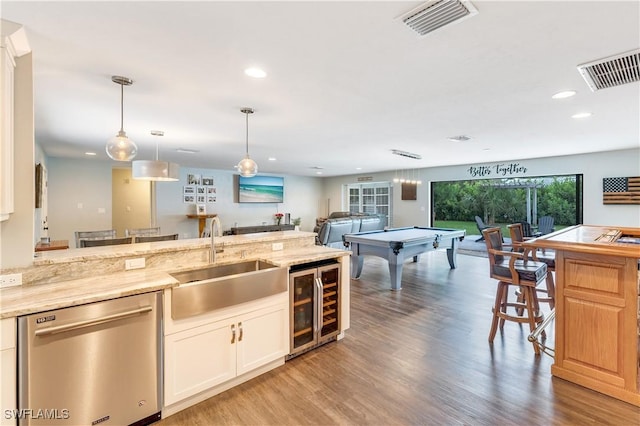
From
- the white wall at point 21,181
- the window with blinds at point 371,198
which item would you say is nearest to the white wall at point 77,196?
the white wall at point 21,181

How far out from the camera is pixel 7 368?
1436mm

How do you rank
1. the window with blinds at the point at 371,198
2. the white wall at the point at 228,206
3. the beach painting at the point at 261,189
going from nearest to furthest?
the white wall at the point at 228,206 → the beach painting at the point at 261,189 → the window with blinds at the point at 371,198

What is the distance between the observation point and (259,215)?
34.1 ft

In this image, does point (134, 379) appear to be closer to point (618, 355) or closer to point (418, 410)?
point (418, 410)

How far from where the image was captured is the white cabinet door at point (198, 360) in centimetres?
195

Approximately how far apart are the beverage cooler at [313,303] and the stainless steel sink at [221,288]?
0.23m

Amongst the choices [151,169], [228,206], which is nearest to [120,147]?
[151,169]

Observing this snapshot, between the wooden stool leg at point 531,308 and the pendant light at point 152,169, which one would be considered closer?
the wooden stool leg at point 531,308

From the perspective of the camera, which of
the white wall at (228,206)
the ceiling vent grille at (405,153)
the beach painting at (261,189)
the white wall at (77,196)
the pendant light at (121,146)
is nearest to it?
the pendant light at (121,146)

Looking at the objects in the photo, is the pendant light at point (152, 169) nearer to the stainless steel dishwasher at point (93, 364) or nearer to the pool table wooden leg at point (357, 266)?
the stainless steel dishwasher at point (93, 364)

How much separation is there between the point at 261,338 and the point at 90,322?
118 cm

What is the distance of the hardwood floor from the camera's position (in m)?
1.94

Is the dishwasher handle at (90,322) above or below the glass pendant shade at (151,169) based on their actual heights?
below

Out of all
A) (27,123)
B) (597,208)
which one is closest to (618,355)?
(27,123)
